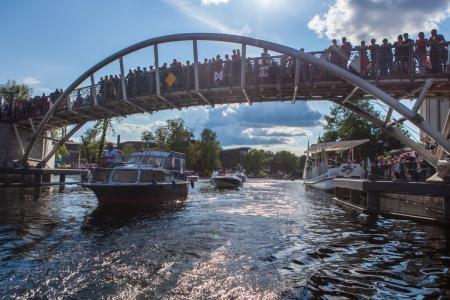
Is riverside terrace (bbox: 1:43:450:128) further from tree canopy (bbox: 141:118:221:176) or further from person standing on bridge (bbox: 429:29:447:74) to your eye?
tree canopy (bbox: 141:118:221:176)

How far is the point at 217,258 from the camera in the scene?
11.7 meters

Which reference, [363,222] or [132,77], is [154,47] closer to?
[132,77]

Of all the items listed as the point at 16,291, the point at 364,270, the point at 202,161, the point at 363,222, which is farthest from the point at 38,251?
the point at 202,161

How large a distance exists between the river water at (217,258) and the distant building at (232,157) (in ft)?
454

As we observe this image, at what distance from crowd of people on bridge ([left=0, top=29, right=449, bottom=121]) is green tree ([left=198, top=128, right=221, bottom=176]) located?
86.1 metres

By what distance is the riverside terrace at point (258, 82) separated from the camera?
19859mm

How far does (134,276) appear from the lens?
9.62m

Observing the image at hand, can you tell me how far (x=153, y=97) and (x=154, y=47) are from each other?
300 cm

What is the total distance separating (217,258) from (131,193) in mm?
13515

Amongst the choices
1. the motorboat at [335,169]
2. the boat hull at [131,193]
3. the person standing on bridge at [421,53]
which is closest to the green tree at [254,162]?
the motorboat at [335,169]

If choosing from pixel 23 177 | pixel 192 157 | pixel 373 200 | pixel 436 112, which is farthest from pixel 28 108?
pixel 192 157

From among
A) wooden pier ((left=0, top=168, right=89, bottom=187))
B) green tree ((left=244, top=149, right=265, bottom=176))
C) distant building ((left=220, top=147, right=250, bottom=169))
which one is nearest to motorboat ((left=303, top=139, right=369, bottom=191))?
wooden pier ((left=0, top=168, right=89, bottom=187))

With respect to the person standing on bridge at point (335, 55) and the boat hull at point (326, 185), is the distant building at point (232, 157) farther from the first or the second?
the person standing on bridge at point (335, 55)

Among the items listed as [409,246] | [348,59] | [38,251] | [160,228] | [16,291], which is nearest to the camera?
[16,291]
